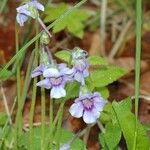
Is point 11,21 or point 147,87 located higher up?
point 11,21

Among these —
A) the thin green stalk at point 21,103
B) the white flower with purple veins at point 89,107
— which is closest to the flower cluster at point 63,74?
the white flower with purple veins at point 89,107

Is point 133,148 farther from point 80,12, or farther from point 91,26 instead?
point 91,26

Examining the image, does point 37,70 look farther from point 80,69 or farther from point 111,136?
point 111,136

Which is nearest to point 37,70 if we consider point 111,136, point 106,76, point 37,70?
point 37,70

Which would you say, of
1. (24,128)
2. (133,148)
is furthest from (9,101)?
(133,148)

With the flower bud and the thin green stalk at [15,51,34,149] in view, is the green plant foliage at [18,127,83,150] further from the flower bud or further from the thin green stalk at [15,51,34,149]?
the flower bud

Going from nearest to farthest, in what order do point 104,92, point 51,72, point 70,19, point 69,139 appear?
point 51,72 → point 69,139 → point 104,92 → point 70,19

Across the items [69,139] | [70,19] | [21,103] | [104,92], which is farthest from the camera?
[70,19]
